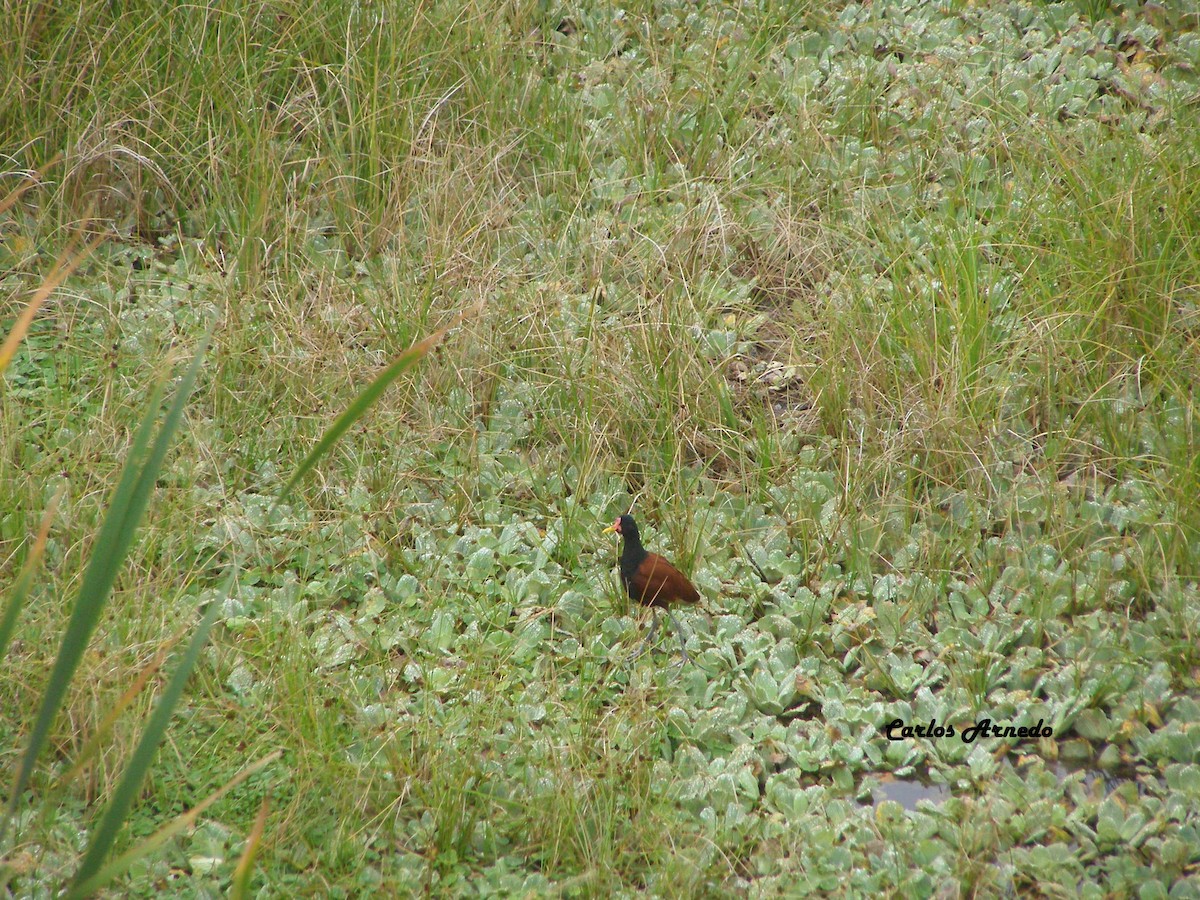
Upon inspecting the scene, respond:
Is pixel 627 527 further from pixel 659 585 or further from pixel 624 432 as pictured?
pixel 624 432

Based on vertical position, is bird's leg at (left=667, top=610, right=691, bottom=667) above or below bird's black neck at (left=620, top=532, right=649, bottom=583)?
below

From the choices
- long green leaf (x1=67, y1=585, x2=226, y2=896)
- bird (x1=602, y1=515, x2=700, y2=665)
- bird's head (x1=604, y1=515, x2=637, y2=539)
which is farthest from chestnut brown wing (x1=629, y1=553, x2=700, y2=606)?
long green leaf (x1=67, y1=585, x2=226, y2=896)

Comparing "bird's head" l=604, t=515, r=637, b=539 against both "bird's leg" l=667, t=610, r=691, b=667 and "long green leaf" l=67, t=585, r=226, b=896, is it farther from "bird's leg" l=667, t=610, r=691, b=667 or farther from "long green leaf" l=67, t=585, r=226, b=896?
"long green leaf" l=67, t=585, r=226, b=896

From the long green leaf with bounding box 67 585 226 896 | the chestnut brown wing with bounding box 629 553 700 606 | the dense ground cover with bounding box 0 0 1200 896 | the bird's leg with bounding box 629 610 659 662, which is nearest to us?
the long green leaf with bounding box 67 585 226 896

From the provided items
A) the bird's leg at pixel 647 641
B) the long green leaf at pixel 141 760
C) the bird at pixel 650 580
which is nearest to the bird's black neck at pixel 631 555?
the bird at pixel 650 580

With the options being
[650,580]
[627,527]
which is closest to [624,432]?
[627,527]

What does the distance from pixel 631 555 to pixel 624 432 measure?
77 centimetres

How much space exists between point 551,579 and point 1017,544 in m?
1.57

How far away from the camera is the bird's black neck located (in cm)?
342

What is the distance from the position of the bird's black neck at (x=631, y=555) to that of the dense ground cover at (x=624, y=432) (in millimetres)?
221

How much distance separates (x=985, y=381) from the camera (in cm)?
402

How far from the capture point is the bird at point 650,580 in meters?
3.33

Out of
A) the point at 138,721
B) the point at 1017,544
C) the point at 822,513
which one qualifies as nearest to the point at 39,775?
the point at 138,721

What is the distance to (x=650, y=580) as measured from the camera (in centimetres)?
334
